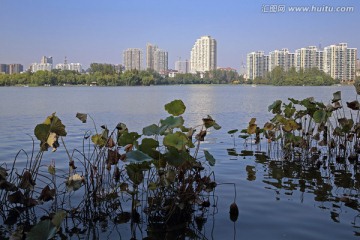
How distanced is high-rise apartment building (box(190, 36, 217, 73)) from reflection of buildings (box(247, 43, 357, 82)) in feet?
73.0

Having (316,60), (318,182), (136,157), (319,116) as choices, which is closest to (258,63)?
(316,60)

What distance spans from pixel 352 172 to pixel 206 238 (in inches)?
157

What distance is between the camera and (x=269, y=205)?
5535 mm

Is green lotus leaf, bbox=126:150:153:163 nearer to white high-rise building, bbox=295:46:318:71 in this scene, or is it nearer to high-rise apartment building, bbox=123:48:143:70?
white high-rise building, bbox=295:46:318:71

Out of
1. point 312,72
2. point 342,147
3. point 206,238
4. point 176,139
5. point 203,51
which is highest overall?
point 203,51

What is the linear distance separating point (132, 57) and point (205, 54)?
33.4m

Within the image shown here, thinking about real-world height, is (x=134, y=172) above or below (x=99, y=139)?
below

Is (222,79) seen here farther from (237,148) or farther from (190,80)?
(237,148)

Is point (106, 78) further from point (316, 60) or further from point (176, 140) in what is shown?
point (176, 140)

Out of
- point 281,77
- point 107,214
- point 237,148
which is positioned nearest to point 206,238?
point 107,214

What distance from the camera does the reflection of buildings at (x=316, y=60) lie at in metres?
135

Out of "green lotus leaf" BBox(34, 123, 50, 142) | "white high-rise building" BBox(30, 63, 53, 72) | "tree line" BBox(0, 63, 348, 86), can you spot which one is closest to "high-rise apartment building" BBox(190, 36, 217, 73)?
"white high-rise building" BBox(30, 63, 53, 72)

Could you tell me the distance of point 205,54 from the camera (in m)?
193

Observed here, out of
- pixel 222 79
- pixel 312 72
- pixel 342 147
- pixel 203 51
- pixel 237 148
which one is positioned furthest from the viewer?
pixel 203 51
